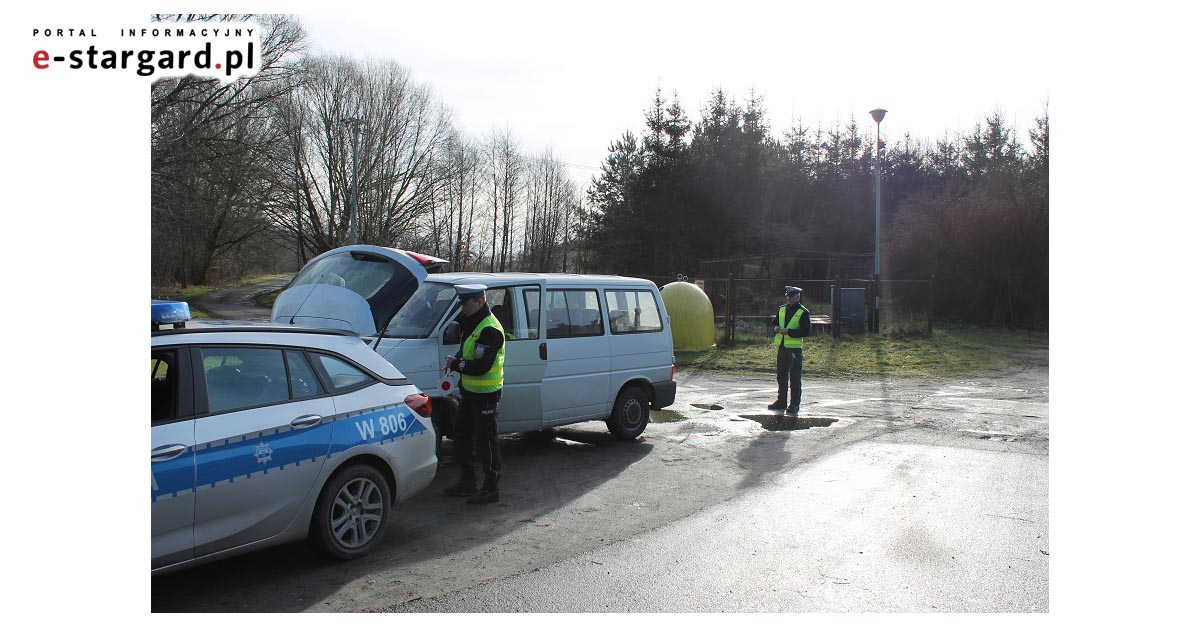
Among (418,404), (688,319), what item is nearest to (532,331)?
(418,404)

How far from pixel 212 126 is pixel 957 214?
2753 cm

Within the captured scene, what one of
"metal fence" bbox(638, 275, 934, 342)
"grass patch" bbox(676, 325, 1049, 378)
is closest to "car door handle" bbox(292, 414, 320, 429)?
"grass patch" bbox(676, 325, 1049, 378)

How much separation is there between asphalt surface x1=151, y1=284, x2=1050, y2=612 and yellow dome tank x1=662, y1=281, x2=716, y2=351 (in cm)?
1052

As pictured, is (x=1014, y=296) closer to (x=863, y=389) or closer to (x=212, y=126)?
(x=863, y=389)

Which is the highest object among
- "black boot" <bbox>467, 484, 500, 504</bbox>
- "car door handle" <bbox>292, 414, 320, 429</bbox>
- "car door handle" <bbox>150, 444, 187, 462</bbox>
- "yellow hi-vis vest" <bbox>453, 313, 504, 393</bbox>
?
"yellow hi-vis vest" <bbox>453, 313, 504, 393</bbox>

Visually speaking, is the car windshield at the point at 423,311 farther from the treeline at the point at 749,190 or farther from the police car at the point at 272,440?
the treeline at the point at 749,190

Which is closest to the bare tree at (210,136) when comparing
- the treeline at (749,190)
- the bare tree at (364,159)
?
the bare tree at (364,159)

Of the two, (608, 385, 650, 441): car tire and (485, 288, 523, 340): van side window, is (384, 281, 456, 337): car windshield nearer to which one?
(485, 288, 523, 340): van side window

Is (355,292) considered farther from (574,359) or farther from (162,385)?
(162,385)

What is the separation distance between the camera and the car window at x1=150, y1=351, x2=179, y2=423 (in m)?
4.32

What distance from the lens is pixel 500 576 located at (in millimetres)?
4977

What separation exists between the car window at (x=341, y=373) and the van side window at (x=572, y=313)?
319 centimetres

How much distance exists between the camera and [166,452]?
13.7ft

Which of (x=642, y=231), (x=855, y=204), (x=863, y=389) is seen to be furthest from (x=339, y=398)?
(x=855, y=204)
